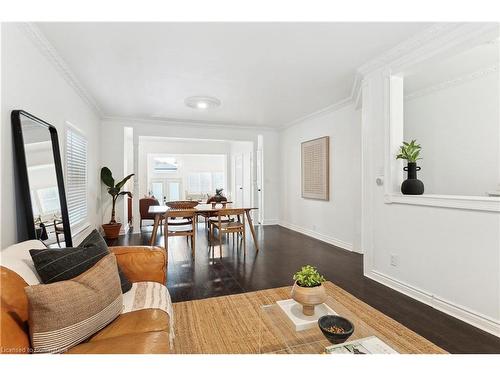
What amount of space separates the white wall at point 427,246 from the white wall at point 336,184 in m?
1.00

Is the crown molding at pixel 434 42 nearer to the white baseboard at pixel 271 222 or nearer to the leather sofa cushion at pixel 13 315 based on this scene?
the leather sofa cushion at pixel 13 315

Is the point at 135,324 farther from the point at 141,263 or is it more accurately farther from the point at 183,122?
the point at 183,122

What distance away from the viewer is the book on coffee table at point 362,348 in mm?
1229

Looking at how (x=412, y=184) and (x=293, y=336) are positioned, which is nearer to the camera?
(x=293, y=336)

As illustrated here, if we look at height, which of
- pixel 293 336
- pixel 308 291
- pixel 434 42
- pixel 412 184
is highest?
pixel 434 42

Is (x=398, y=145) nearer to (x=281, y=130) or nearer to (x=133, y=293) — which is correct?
(x=133, y=293)

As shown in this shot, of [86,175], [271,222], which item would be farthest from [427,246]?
[86,175]

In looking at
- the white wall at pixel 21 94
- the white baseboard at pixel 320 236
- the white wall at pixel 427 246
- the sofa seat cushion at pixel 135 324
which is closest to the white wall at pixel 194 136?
the white baseboard at pixel 320 236

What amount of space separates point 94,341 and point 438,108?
4347 millimetres

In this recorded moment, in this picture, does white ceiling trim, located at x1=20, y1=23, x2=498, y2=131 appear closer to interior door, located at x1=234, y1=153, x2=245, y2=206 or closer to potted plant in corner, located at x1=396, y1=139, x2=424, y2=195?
potted plant in corner, located at x1=396, y1=139, x2=424, y2=195

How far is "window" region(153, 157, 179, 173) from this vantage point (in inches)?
339

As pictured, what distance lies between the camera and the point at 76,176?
11.7 feet

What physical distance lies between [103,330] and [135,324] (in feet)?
0.46

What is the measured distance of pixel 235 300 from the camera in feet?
7.86
